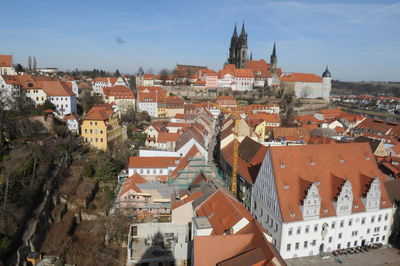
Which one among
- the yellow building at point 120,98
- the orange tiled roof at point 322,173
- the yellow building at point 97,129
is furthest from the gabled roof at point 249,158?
the yellow building at point 120,98

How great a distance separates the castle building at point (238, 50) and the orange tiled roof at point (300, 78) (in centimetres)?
1703

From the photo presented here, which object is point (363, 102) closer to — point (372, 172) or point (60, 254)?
point (372, 172)

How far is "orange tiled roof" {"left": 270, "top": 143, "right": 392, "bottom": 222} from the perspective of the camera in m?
26.4

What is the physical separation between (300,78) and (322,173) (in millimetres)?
94812

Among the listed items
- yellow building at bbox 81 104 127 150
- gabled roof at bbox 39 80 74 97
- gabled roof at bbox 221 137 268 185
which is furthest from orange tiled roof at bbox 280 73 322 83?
gabled roof at bbox 39 80 74 97

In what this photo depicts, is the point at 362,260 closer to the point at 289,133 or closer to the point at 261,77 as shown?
the point at 289,133

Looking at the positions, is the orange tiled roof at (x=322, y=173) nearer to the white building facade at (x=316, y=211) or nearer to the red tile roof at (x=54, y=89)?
the white building facade at (x=316, y=211)

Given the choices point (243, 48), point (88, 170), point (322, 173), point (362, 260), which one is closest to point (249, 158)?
point (322, 173)

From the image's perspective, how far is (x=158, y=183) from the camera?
129ft

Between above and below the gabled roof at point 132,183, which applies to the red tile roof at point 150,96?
above

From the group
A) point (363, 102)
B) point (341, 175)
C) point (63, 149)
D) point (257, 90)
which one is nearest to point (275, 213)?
point (341, 175)

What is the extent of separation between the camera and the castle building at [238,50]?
11594 cm

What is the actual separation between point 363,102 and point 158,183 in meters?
188

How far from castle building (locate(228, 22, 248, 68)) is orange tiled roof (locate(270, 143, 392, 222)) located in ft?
299
